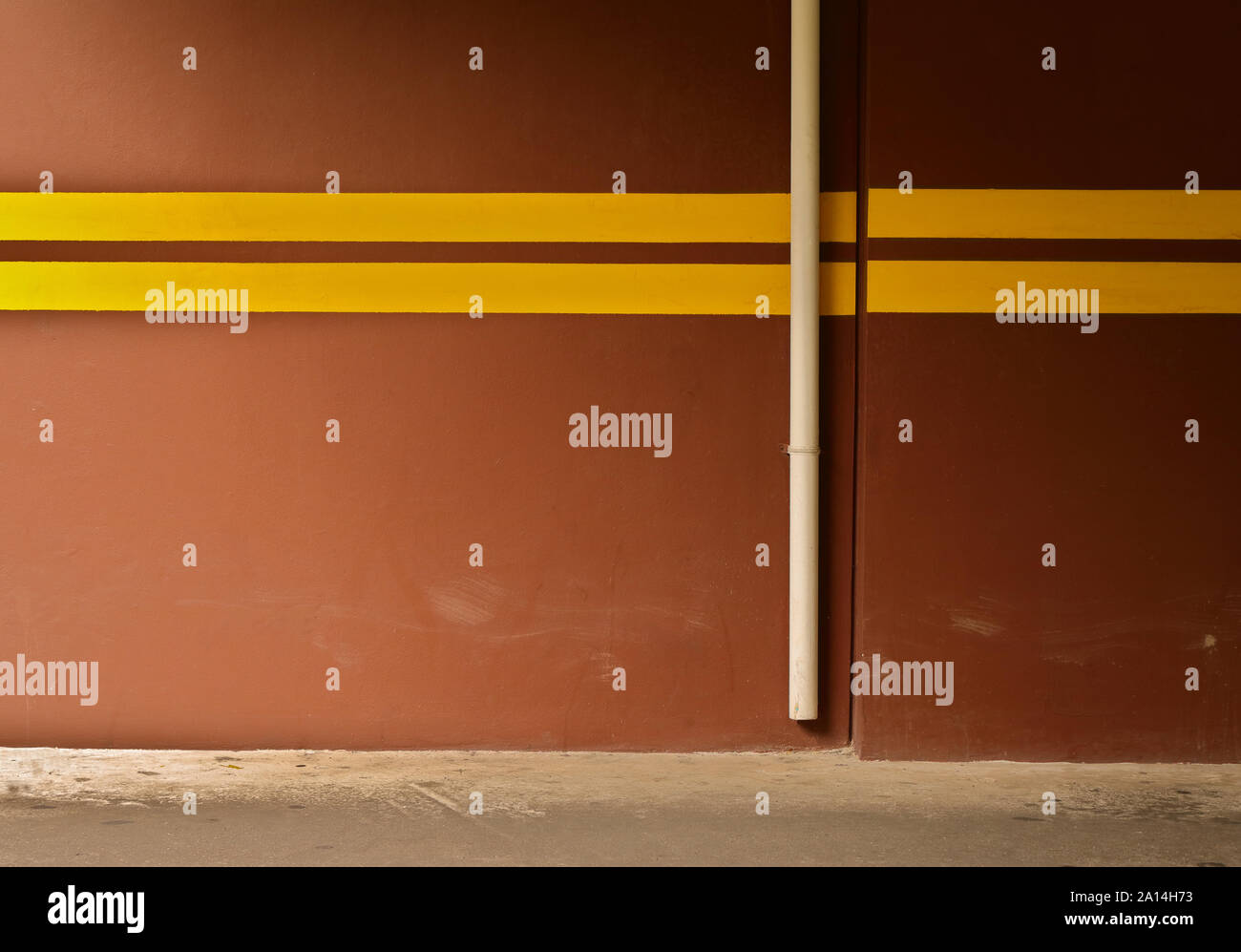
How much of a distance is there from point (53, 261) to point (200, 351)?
2.29 feet

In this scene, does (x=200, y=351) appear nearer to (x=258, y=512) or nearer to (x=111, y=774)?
(x=258, y=512)

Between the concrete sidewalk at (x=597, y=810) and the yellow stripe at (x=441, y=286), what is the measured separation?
1832 mm

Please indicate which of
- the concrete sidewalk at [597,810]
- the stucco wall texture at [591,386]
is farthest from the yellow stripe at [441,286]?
the concrete sidewalk at [597,810]

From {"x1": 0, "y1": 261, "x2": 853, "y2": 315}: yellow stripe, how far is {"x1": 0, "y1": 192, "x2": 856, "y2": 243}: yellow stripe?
122 millimetres

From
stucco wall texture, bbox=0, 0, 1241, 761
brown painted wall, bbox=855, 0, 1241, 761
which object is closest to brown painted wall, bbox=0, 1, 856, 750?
stucco wall texture, bbox=0, 0, 1241, 761

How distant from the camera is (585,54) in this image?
16.6 feet

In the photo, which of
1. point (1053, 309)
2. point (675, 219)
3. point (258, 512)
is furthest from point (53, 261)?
point (1053, 309)

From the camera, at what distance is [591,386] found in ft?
16.7

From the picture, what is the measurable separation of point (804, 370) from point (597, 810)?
1895 mm

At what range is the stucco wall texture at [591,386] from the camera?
495 cm

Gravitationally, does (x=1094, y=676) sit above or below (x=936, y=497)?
below

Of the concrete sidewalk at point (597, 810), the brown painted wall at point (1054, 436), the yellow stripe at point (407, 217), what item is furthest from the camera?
the yellow stripe at point (407, 217)

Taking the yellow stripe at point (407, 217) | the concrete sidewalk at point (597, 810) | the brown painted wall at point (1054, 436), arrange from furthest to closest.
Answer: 1. the yellow stripe at point (407, 217)
2. the brown painted wall at point (1054, 436)
3. the concrete sidewalk at point (597, 810)

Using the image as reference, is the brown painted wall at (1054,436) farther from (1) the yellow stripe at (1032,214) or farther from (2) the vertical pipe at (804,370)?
(2) the vertical pipe at (804,370)
